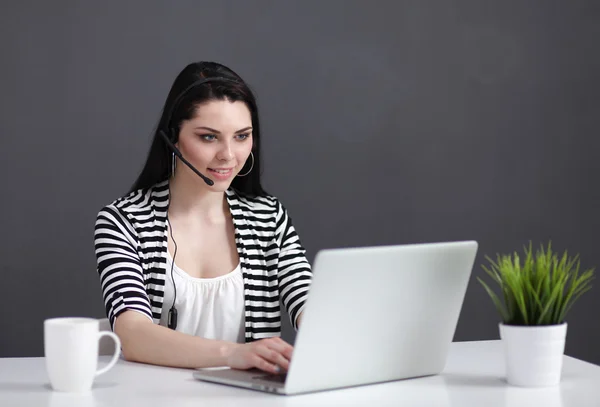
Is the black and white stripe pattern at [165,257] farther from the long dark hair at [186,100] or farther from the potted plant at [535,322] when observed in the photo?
the potted plant at [535,322]

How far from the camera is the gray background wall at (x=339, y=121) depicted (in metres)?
2.94

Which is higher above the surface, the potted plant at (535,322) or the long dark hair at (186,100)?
the long dark hair at (186,100)

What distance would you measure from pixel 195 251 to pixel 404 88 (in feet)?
4.67

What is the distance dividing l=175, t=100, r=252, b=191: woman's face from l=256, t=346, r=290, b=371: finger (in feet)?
2.42

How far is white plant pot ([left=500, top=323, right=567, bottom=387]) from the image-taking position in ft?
4.29

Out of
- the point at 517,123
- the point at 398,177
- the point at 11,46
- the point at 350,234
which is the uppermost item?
the point at 11,46

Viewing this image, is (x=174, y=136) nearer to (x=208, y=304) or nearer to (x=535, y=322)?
(x=208, y=304)

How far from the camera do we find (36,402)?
4.16 feet

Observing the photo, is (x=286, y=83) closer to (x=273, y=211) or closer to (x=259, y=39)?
(x=259, y=39)

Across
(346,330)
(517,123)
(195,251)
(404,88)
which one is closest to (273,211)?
(195,251)

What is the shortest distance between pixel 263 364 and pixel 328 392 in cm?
15

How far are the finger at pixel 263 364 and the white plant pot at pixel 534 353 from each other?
1.20ft

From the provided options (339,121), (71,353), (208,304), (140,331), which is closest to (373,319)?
(71,353)

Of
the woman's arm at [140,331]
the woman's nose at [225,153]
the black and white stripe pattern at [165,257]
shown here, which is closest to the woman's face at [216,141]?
the woman's nose at [225,153]
